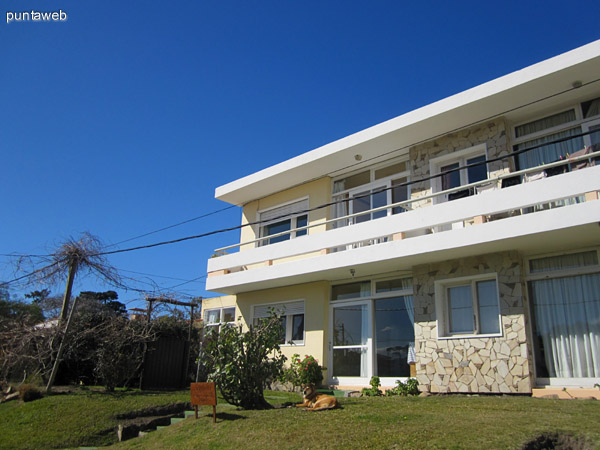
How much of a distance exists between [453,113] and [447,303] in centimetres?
475

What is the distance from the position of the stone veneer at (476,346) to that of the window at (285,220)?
5.45 metres

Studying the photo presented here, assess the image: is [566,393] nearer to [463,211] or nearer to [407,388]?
[407,388]

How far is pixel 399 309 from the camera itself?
13367 mm

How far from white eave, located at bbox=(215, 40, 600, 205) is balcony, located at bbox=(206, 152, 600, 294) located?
68.0 inches

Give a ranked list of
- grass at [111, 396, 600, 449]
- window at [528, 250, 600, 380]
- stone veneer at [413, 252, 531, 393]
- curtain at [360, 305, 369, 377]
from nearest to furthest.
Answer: grass at [111, 396, 600, 449], window at [528, 250, 600, 380], stone veneer at [413, 252, 531, 393], curtain at [360, 305, 369, 377]

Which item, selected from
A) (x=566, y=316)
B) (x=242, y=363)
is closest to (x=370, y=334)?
(x=242, y=363)

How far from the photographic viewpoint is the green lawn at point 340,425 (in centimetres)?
663

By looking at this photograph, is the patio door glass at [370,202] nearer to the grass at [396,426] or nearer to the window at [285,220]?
the window at [285,220]

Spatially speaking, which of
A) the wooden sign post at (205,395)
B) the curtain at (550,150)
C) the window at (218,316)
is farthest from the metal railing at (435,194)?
the wooden sign post at (205,395)

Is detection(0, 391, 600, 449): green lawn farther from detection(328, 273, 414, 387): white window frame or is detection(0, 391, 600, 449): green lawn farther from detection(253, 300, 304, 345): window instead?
detection(253, 300, 304, 345): window

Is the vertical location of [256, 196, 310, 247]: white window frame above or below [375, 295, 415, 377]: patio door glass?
above

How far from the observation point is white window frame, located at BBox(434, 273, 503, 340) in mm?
11453

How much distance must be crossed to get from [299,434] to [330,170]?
10002 mm

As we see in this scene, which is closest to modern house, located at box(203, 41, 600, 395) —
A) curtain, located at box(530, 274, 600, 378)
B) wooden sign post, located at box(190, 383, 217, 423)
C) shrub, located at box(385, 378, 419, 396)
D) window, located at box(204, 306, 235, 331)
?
curtain, located at box(530, 274, 600, 378)
